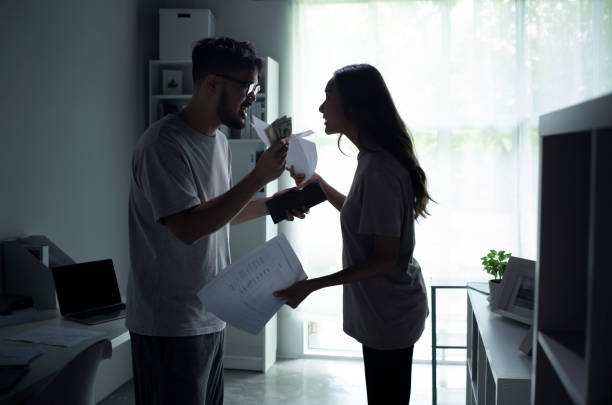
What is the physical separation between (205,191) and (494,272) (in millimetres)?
1404

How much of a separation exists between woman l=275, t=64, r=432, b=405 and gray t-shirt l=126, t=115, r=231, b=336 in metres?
0.26

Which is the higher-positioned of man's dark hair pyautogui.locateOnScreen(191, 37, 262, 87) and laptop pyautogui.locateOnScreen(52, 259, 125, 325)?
man's dark hair pyautogui.locateOnScreen(191, 37, 262, 87)

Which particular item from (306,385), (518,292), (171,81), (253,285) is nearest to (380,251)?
(253,285)

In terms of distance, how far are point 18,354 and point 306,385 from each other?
2.30 m

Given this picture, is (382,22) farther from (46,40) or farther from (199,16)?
(46,40)

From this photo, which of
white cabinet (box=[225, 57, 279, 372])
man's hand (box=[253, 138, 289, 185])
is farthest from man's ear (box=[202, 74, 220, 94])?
white cabinet (box=[225, 57, 279, 372])

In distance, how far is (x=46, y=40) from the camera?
2709mm

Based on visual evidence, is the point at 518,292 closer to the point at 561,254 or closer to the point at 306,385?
the point at 561,254

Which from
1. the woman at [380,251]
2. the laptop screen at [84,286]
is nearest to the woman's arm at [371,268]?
the woman at [380,251]

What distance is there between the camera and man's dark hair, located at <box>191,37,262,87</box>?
1.63m

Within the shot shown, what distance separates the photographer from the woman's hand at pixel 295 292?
160cm

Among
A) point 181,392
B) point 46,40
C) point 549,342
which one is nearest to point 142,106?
point 46,40

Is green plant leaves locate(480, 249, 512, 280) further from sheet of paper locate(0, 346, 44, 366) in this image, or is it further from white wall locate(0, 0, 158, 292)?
white wall locate(0, 0, 158, 292)

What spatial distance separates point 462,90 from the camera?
3732 mm
